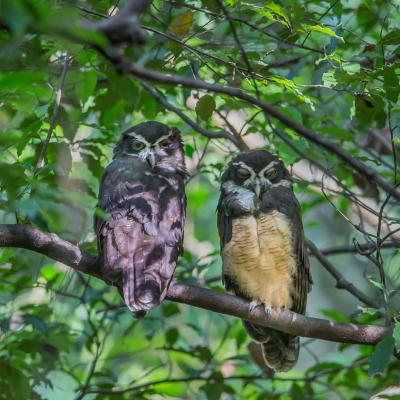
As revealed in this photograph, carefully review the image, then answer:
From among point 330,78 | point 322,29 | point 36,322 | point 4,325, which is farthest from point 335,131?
point 4,325

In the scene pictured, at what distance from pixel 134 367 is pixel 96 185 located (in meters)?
3.14

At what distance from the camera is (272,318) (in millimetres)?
3324

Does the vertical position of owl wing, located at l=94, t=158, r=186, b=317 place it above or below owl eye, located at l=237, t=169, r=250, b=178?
below

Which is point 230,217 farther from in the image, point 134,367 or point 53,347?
point 134,367

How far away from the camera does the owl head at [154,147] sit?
3738 millimetres

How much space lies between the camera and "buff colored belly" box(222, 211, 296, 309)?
346 cm

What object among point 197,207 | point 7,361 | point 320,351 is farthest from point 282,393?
point 320,351

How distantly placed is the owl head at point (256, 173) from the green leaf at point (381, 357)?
1352mm

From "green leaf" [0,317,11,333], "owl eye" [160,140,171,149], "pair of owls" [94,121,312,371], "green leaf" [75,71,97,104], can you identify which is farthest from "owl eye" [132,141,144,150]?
"green leaf" [0,317,11,333]

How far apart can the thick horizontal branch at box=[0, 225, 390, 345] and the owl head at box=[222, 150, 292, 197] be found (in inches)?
36.2

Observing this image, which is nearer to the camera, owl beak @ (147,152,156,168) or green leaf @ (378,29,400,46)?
green leaf @ (378,29,400,46)

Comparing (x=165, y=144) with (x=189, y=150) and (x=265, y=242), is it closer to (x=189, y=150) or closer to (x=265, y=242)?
(x=189, y=150)

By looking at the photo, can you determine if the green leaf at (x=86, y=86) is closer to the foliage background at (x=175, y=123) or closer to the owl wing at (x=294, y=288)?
the foliage background at (x=175, y=123)

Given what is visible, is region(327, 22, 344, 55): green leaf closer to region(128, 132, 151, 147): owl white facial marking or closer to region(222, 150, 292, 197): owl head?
region(222, 150, 292, 197): owl head
